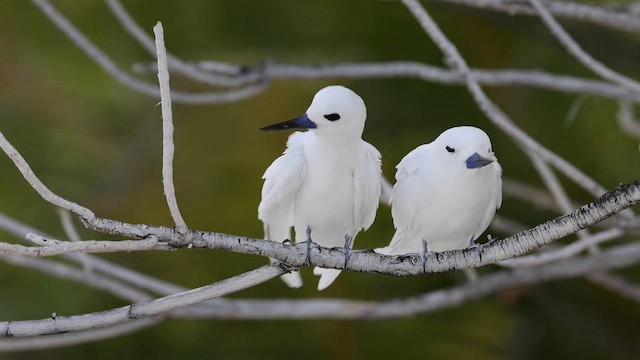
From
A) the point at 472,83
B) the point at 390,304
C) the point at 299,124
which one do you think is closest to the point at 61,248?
the point at 299,124

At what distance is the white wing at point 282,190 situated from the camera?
75 cm

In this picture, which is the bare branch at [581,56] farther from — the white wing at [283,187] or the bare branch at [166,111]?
the bare branch at [166,111]

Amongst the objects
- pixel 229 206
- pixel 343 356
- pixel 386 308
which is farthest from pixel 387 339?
pixel 229 206

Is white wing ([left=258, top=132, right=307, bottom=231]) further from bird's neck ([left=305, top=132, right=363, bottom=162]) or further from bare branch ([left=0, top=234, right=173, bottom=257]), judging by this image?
bare branch ([left=0, top=234, right=173, bottom=257])

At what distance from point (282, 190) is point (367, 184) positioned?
8cm

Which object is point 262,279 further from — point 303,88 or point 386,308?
point 303,88

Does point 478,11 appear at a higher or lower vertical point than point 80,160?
higher

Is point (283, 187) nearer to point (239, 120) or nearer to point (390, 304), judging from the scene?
point (390, 304)

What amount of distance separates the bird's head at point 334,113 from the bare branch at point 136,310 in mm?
106

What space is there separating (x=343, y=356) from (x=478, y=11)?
1021 mm

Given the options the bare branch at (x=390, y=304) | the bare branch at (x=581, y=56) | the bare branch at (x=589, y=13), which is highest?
the bare branch at (x=589, y=13)

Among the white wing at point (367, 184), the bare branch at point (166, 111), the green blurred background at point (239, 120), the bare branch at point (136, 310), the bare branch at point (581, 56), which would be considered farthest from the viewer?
the green blurred background at point (239, 120)

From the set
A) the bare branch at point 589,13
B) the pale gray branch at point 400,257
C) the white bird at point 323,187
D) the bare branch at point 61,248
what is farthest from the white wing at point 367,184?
the bare branch at point 589,13

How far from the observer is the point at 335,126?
1.94 ft
